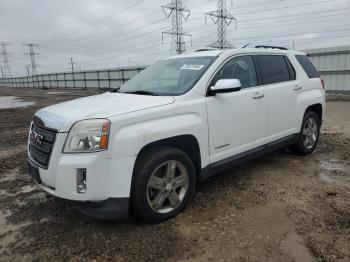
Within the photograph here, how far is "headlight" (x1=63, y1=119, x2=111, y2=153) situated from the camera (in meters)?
2.85

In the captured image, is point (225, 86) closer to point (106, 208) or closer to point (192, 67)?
point (192, 67)

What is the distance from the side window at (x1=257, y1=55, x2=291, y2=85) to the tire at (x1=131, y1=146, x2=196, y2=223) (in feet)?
6.30

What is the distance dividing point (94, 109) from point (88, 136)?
0.38m

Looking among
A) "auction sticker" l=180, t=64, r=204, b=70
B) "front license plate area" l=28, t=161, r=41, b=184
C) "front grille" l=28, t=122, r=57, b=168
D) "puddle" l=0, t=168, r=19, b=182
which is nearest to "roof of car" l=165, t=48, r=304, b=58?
"auction sticker" l=180, t=64, r=204, b=70

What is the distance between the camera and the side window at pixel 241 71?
157 inches

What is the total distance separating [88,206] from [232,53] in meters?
2.63

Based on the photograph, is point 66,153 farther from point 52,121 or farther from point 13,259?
point 13,259

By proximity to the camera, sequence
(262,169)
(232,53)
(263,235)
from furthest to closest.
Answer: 1. (262,169)
2. (232,53)
3. (263,235)

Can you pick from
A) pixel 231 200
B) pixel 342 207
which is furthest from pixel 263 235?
pixel 342 207

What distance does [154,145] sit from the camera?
10.6 ft

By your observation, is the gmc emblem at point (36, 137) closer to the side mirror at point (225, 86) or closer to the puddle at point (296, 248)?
the side mirror at point (225, 86)

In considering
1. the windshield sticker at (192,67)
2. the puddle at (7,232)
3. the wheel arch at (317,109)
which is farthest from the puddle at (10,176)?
the wheel arch at (317,109)

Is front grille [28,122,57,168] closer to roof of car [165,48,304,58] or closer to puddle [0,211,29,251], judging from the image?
puddle [0,211,29,251]

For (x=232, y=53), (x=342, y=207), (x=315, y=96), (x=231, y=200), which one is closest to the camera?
(x=342, y=207)
